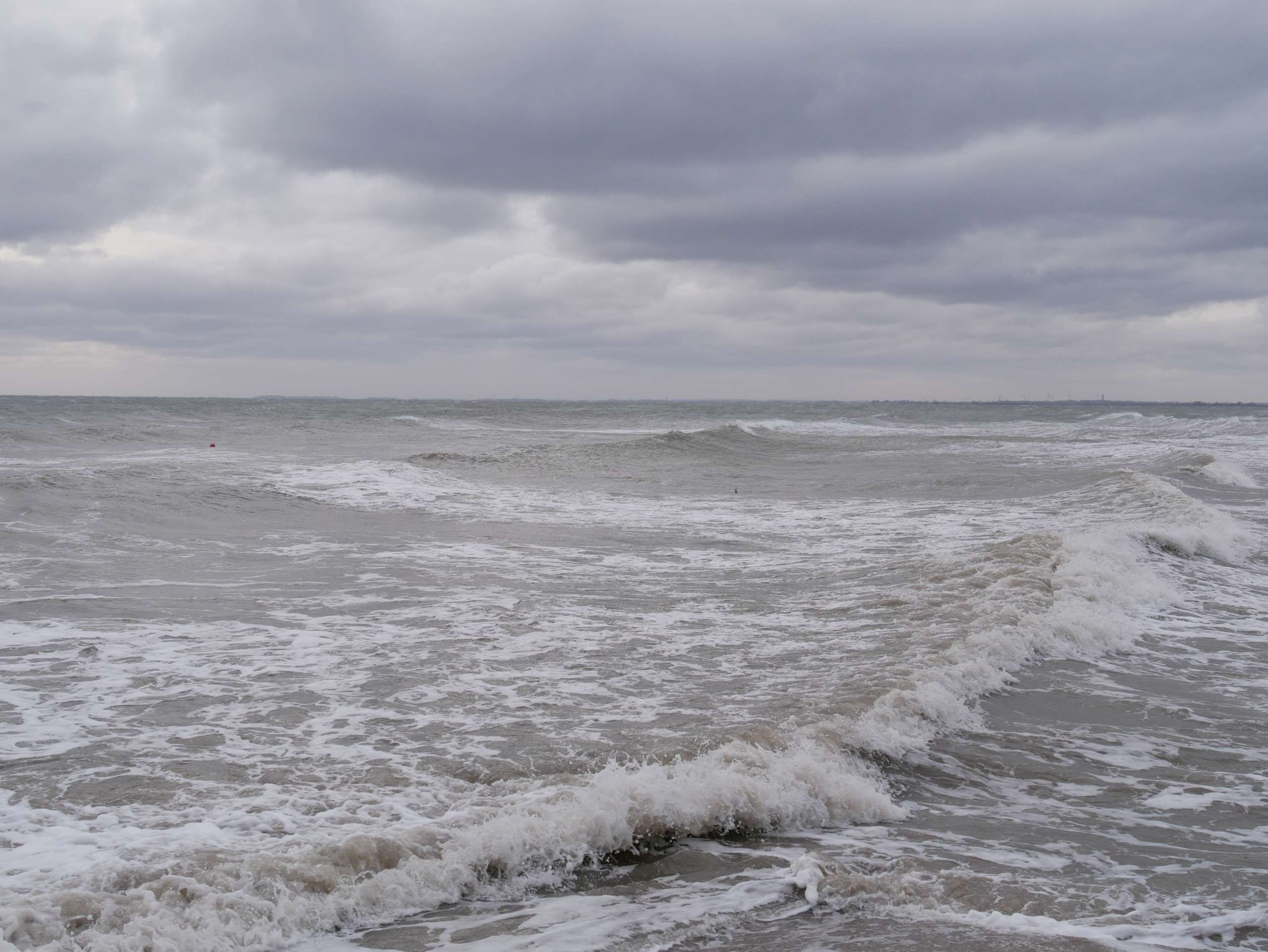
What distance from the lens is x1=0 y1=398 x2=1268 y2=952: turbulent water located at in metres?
3.68

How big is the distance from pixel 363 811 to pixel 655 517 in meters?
11.5

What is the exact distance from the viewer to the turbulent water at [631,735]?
3.68 m

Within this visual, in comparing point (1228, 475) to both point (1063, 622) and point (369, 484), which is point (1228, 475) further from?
point (369, 484)

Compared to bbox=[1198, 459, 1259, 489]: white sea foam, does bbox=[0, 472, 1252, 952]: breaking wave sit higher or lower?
lower

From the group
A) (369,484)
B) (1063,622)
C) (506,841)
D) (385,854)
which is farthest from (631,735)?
(369,484)

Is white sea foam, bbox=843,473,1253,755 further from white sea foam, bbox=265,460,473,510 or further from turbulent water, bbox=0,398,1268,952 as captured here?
white sea foam, bbox=265,460,473,510

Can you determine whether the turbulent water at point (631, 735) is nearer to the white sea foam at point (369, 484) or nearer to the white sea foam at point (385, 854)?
the white sea foam at point (385, 854)

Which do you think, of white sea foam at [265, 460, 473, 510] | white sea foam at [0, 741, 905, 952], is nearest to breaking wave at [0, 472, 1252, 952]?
white sea foam at [0, 741, 905, 952]

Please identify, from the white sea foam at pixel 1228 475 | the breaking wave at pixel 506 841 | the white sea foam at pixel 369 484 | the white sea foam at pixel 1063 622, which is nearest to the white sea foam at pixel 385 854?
the breaking wave at pixel 506 841

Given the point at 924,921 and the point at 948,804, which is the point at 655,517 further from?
the point at 924,921

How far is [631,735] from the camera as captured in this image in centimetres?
553

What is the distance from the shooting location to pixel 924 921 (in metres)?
3.59

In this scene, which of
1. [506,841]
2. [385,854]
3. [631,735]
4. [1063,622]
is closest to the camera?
[385,854]

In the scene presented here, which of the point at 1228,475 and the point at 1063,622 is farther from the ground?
the point at 1228,475
